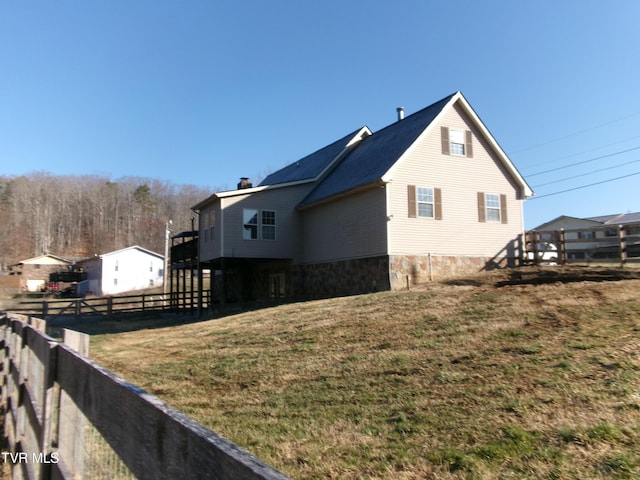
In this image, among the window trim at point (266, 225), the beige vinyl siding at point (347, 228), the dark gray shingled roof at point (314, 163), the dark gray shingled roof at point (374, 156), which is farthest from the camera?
the dark gray shingled roof at point (314, 163)

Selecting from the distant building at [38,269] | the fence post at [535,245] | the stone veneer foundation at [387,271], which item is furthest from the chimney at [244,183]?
the distant building at [38,269]

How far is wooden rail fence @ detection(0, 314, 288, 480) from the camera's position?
1383mm

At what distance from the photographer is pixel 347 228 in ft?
64.7

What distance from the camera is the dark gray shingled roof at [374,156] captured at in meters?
18.8

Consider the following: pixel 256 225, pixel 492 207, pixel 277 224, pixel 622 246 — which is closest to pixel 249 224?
pixel 256 225

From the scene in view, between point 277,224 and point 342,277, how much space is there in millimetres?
4586

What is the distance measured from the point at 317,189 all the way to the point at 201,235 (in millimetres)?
6609

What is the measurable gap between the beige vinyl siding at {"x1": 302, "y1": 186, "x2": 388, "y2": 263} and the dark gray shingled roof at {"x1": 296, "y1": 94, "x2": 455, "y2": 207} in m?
0.51

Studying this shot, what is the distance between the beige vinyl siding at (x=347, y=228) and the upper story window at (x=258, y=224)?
1598mm

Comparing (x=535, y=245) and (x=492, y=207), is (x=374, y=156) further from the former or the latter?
(x=535, y=245)

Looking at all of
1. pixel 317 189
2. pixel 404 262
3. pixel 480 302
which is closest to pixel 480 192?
pixel 404 262

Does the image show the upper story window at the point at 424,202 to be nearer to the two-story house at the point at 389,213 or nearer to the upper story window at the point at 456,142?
the two-story house at the point at 389,213

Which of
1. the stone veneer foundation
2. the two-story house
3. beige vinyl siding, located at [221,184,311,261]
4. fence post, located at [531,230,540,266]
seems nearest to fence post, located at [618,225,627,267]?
fence post, located at [531,230,540,266]

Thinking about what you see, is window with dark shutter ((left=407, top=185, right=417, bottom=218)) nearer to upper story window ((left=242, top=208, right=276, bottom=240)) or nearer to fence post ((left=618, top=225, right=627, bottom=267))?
upper story window ((left=242, top=208, right=276, bottom=240))
